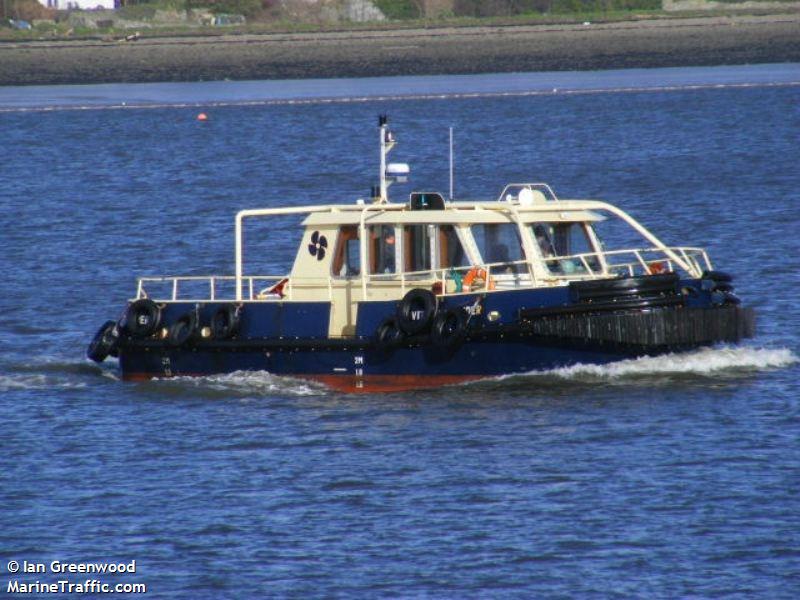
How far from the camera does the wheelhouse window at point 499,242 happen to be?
23.6 m

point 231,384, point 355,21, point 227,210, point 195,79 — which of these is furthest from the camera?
point 355,21

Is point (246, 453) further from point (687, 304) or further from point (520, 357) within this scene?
point (687, 304)

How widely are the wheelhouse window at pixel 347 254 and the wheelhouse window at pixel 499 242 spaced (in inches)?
68.9

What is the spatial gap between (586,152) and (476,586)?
151 ft

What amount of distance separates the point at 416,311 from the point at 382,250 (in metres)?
1.52

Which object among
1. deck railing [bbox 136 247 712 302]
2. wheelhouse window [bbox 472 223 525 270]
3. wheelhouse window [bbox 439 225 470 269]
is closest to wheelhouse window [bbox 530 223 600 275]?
deck railing [bbox 136 247 712 302]

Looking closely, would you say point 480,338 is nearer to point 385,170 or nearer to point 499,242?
point 499,242

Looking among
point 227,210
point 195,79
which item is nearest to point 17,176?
point 227,210

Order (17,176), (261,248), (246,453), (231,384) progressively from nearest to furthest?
1. (246,453)
2. (231,384)
3. (261,248)
4. (17,176)

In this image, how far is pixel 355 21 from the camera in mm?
133500

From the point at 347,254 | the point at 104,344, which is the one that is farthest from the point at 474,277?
the point at 104,344

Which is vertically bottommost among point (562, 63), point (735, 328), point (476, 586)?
point (476, 586)

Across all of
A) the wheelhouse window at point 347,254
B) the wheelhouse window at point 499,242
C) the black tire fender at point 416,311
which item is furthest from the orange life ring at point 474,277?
the wheelhouse window at point 347,254

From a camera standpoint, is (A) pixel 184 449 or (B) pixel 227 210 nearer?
(A) pixel 184 449
